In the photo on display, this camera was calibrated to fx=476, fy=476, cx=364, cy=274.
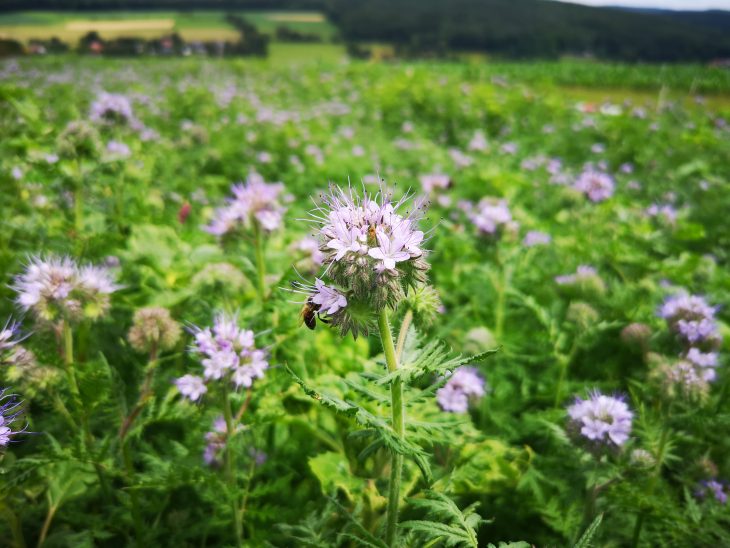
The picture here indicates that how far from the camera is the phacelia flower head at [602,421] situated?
2127 millimetres

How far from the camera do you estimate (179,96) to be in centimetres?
1042

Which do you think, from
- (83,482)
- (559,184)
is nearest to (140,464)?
(83,482)

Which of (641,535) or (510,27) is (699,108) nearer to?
(641,535)

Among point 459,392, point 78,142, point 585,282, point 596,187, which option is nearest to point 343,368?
point 459,392

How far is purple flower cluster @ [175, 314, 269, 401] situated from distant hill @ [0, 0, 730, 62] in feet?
79.0

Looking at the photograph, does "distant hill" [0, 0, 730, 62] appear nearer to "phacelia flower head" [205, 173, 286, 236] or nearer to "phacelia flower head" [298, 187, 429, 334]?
"phacelia flower head" [205, 173, 286, 236]

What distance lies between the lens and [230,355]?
1.92 metres

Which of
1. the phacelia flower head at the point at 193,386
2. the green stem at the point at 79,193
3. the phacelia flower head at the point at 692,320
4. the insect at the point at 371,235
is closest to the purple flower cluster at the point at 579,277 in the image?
the phacelia flower head at the point at 692,320

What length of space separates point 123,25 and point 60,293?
9490mm

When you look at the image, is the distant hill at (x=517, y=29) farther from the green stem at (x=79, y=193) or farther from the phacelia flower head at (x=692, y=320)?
the phacelia flower head at (x=692, y=320)

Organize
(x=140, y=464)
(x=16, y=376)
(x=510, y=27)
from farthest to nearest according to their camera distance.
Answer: (x=510, y=27), (x=140, y=464), (x=16, y=376)

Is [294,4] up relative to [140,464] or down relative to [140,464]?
up

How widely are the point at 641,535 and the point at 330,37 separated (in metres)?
31.7

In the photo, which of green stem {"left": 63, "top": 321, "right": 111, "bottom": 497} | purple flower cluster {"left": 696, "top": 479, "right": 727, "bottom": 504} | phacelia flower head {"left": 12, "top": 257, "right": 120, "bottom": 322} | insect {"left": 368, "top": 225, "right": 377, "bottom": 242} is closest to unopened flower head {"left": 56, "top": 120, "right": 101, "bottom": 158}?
phacelia flower head {"left": 12, "top": 257, "right": 120, "bottom": 322}
